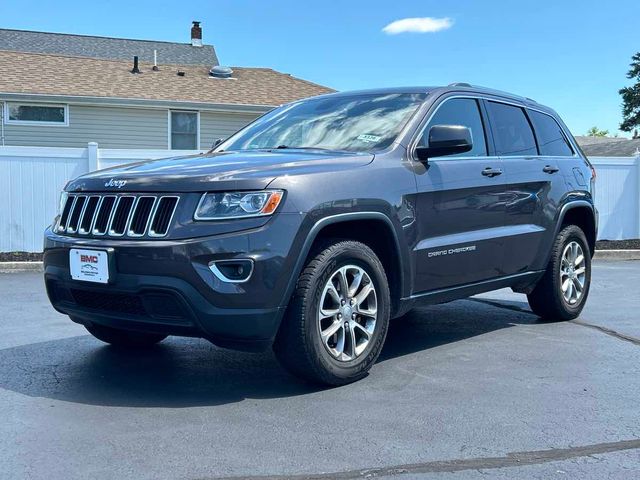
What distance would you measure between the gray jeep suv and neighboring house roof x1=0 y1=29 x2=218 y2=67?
22.9 meters

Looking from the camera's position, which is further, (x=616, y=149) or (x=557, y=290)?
(x=616, y=149)

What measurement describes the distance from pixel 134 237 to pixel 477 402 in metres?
2.20

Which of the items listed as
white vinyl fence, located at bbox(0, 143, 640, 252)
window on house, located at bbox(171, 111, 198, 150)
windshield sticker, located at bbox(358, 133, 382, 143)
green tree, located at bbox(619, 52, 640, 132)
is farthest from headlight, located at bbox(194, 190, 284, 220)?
green tree, located at bbox(619, 52, 640, 132)

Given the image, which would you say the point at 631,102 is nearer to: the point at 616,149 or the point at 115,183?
the point at 616,149

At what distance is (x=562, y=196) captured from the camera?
6473mm

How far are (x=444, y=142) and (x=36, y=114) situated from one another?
1556cm

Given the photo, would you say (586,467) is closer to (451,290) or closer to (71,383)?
(451,290)

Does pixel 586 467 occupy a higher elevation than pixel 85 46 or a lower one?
lower

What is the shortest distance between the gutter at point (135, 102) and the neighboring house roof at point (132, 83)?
0.09 metres

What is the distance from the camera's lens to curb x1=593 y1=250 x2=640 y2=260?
13.4 metres

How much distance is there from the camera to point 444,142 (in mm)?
4941

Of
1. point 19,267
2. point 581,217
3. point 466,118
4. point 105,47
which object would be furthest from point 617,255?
point 105,47

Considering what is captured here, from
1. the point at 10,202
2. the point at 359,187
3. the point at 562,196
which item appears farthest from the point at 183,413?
the point at 10,202

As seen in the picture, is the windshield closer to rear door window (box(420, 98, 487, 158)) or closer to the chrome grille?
rear door window (box(420, 98, 487, 158))
